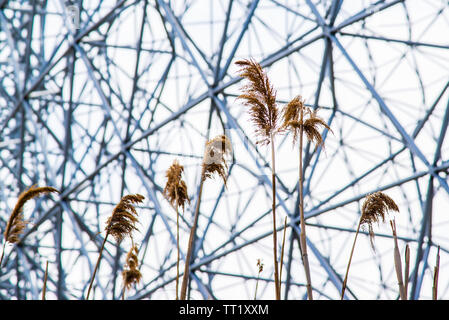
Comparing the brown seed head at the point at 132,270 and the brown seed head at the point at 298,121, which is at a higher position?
the brown seed head at the point at 298,121

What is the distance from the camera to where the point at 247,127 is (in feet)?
60.2

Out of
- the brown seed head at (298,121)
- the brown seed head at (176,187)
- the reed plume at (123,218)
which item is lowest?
the reed plume at (123,218)

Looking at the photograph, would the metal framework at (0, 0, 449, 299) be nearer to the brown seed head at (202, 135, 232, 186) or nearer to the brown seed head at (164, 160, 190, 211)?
the brown seed head at (202, 135, 232, 186)

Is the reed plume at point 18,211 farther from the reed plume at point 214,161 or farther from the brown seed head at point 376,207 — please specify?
the brown seed head at point 376,207

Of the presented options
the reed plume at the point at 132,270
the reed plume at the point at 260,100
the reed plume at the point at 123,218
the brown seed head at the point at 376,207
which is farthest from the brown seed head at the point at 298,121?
the reed plume at the point at 132,270

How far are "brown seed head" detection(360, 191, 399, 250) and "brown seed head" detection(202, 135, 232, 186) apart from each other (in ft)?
5.45

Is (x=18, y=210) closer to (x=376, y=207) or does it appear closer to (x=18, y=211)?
(x=18, y=211)

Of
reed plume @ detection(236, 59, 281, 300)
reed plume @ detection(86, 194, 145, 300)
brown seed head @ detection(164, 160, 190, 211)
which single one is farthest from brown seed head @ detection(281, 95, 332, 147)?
reed plume @ detection(86, 194, 145, 300)

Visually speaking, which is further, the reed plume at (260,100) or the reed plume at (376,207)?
the reed plume at (376,207)

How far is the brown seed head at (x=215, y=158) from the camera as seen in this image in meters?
7.88

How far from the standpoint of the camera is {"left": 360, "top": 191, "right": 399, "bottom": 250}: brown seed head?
7.23 meters

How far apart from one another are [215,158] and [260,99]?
120cm

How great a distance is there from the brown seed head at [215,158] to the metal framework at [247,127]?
6.23 metres
